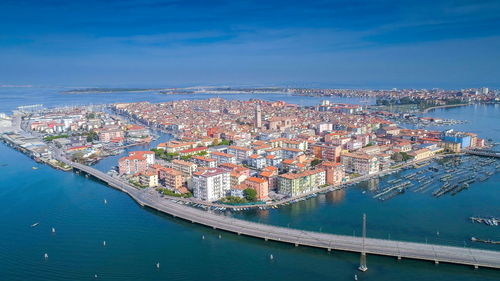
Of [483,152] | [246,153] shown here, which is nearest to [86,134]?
[246,153]

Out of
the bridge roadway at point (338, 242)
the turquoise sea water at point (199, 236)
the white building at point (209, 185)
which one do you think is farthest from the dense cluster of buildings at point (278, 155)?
the bridge roadway at point (338, 242)

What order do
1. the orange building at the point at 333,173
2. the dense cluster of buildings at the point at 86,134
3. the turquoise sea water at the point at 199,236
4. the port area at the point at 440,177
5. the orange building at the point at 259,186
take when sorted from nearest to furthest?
1. the turquoise sea water at the point at 199,236
2. the orange building at the point at 259,186
3. the port area at the point at 440,177
4. the orange building at the point at 333,173
5. the dense cluster of buildings at the point at 86,134

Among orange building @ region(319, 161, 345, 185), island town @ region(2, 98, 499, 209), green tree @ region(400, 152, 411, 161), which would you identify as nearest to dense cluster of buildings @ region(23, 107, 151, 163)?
island town @ region(2, 98, 499, 209)

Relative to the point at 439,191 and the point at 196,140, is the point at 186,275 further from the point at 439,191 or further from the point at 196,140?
the point at 196,140

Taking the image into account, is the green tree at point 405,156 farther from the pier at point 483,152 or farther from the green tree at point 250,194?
the green tree at point 250,194

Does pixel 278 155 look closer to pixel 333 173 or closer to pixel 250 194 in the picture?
pixel 333 173

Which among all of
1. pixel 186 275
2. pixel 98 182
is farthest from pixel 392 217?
pixel 98 182
